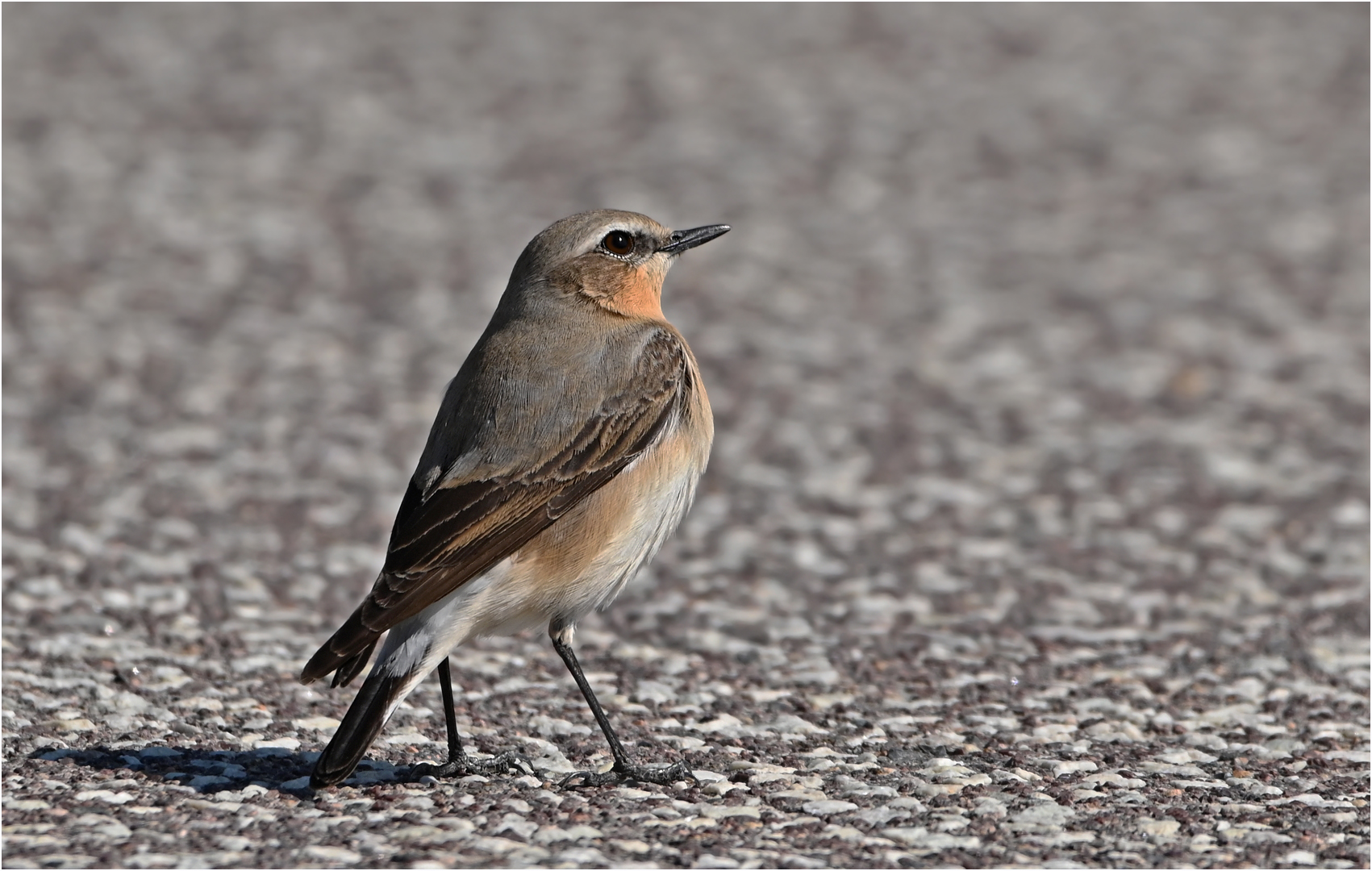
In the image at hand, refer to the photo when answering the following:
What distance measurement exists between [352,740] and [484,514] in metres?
0.88

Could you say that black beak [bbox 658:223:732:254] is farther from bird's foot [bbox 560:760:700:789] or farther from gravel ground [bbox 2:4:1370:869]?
bird's foot [bbox 560:760:700:789]

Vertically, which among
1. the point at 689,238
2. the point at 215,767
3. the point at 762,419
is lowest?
the point at 215,767

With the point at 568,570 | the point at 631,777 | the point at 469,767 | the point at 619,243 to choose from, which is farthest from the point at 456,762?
the point at 619,243

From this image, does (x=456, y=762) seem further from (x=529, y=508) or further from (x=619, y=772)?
(x=529, y=508)

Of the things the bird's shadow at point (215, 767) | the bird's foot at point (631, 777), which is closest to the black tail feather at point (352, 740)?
the bird's shadow at point (215, 767)

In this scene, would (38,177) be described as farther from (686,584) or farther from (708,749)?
(708,749)

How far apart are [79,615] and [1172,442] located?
684cm

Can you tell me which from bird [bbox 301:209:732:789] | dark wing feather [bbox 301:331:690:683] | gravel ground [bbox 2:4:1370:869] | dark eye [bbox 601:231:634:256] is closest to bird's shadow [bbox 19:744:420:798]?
gravel ground [bbox 2:4:1370:869]

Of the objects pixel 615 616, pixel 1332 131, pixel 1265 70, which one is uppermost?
pixel 1265 70

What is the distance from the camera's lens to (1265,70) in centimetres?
1895

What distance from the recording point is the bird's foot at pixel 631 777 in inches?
217

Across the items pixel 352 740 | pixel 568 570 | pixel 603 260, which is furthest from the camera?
pixel 603 260

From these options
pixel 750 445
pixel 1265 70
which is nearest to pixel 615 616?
pixel 750 445

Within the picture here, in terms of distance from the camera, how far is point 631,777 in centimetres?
552
